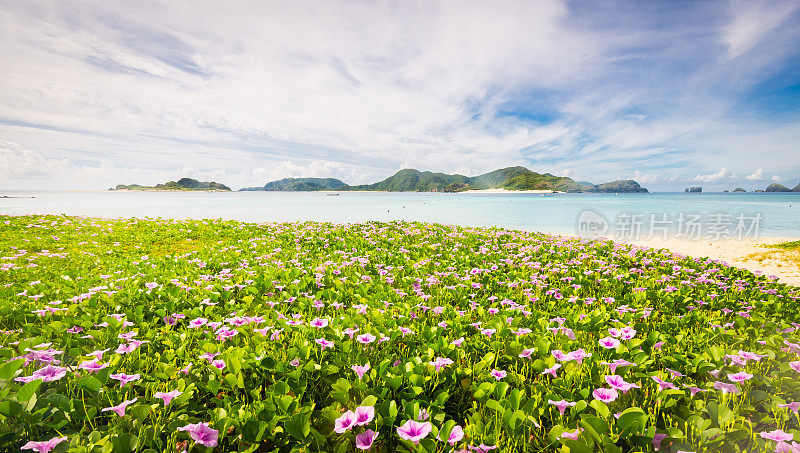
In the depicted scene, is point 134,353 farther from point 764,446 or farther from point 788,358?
point 788,358

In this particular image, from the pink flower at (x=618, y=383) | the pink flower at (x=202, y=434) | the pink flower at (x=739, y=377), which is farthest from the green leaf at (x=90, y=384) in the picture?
the pink flower at (x=739, y=377)

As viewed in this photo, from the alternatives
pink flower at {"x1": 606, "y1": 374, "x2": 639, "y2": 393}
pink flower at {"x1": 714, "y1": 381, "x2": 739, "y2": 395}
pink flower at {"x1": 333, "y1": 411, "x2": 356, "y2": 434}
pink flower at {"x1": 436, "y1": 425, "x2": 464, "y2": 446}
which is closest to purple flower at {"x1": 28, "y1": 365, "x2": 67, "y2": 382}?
pink flower at {"x1": 333, "y1": 411, "x2": 356, "y2": 434}

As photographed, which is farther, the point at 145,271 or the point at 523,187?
the point at 523,187

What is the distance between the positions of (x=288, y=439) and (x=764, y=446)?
10.1 feet

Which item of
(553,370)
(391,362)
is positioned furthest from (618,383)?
(391,362)

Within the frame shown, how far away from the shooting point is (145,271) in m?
6.54

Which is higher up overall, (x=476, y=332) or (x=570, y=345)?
(x=570, y=345)

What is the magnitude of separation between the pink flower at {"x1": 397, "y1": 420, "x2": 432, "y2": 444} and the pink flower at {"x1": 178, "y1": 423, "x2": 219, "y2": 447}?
1123 millimetres

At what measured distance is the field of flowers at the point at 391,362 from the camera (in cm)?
219

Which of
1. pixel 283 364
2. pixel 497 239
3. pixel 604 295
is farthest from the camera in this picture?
pixel 497 239

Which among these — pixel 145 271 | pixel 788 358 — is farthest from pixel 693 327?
pixel 145 271

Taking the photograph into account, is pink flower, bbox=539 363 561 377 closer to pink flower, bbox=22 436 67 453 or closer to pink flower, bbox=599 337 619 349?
pink flower, bbox=599 337 619 349

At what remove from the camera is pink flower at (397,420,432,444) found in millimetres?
2010

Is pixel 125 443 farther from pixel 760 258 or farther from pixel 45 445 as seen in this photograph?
pixel 760 258
